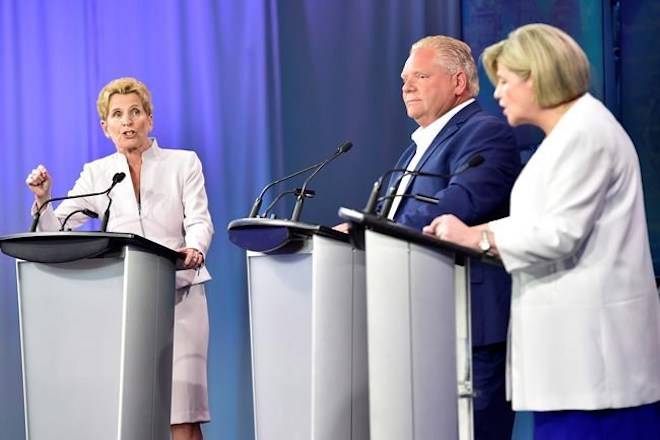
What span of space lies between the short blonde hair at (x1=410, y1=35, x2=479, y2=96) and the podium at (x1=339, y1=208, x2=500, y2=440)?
1.25 meters

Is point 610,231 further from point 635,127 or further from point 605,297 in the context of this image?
point 635,127

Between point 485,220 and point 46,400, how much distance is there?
137cm

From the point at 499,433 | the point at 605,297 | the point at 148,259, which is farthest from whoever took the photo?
the point at 148,259

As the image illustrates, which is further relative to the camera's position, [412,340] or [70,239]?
[70,239]

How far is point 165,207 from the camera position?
3906 mm

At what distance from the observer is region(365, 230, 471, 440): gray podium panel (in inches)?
93.3

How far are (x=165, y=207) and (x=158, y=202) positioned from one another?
32 millimetres

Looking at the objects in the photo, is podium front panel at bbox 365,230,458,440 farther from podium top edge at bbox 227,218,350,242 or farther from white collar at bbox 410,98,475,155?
white collar at bbox 410,98,475,155

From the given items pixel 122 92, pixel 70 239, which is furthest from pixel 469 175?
pixel 122 92

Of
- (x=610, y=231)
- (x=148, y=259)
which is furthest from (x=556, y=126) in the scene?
(x=148, y=259)

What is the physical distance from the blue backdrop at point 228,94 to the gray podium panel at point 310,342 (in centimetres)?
154

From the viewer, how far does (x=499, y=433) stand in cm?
294

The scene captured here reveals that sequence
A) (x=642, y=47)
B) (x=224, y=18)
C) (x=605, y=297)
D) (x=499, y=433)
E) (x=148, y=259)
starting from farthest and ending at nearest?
(x=224, y=18) < (x=642, y=47) < (x=148, y=259) < (x=499, y=433) < (x=605, y=297)

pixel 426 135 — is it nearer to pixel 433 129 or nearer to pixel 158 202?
pixel 433 129
